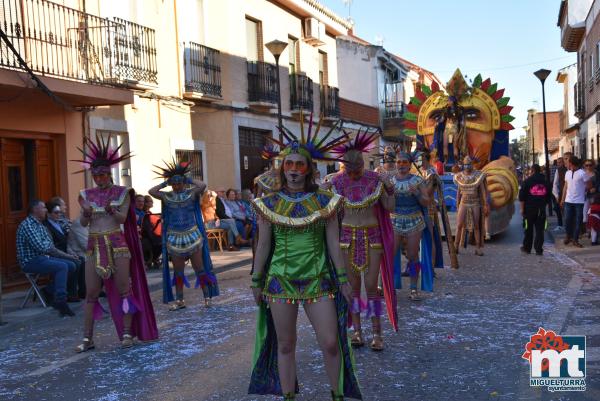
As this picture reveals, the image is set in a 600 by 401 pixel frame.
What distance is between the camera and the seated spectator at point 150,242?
1316cm

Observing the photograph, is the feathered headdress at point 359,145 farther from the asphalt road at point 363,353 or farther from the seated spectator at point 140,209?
the seated spectator at point 140,209

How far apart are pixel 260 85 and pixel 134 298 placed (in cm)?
1398

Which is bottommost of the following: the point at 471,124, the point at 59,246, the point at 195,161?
the point at 59,246

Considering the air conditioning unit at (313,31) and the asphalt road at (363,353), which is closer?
the asphalt road at (363,353)

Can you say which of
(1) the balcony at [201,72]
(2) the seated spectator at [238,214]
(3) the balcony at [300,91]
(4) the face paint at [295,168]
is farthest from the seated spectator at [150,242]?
(3) the balcony at [300,91]

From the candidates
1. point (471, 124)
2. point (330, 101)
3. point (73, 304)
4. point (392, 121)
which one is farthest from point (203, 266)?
point (392, 121)

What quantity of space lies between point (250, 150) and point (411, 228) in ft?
41.0

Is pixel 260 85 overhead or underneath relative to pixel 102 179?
overhead

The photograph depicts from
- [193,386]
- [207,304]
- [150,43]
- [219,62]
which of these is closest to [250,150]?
[219,62]

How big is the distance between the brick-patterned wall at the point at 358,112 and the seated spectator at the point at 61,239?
1858 centimetres

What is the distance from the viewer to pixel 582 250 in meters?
13.7

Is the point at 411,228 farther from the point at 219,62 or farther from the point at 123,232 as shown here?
the point at 219,62

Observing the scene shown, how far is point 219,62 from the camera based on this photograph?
1862cm

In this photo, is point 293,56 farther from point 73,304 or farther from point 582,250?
point 73,304
